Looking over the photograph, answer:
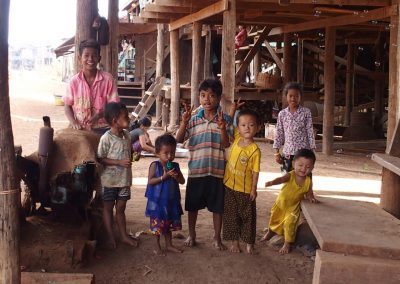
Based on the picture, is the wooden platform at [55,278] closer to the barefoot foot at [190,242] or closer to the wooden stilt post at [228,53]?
the barefoot foot at [190,242]

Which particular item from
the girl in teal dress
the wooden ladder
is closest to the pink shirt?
the girl in teal dress

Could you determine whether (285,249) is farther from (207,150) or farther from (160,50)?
(160,50)

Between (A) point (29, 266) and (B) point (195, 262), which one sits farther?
(B) point (195, 262)

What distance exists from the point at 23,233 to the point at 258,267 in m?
1.98

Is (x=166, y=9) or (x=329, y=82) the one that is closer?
(x=166, y=9)

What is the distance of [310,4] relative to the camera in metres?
9.58

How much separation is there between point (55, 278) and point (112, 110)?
145cm

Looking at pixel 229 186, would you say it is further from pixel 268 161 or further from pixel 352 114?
pixel 352 114

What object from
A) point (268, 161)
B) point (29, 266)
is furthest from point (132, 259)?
point (268, 161)

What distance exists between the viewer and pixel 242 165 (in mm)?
4473

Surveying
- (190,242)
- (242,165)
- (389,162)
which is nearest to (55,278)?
(190,242)

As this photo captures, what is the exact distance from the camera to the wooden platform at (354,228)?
9.55ft

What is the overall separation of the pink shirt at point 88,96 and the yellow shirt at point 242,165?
1.18 meters

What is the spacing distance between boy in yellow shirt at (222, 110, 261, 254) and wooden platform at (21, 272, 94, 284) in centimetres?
136
